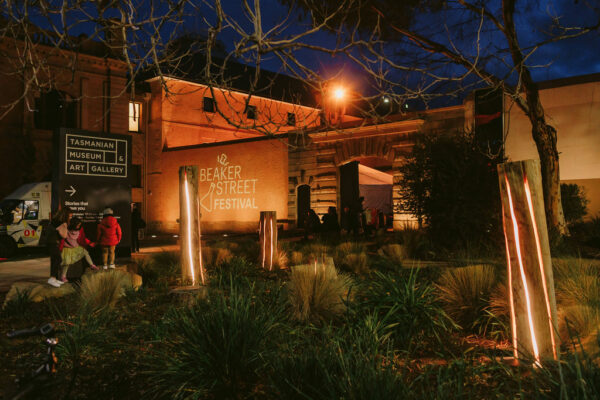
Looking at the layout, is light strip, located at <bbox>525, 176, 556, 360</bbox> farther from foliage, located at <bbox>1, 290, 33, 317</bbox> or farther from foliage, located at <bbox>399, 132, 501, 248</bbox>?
foliage, located at <bbox>399, 132, 501, 248</bbox>

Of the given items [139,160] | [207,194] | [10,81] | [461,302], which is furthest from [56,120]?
[461,302]

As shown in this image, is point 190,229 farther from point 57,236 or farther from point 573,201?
point 573,201

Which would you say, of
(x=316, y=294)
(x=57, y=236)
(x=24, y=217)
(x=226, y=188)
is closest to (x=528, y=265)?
(x=316, y=294)

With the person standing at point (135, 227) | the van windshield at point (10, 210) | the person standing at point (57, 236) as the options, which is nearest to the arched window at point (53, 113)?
the van windshield at point (10, 210)

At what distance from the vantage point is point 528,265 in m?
4.13

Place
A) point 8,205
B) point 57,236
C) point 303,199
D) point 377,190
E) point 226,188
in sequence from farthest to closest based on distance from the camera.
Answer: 1. point 377,190
2. point 226,188
3. point 303,199
4. point 8,205
5. point 57,236

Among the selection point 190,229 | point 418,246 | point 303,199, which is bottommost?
point 418,246

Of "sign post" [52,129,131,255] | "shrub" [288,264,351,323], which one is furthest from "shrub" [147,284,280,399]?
"sign post" [52,129,131,255]

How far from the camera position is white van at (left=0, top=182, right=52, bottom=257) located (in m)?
16.6

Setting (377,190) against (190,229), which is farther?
(377,190)

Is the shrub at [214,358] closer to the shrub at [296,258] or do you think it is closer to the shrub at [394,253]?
the shrub at [296,258]

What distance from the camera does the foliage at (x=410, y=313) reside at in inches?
193

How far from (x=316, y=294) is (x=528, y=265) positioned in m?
2.64

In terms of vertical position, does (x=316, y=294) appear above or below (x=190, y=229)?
below
